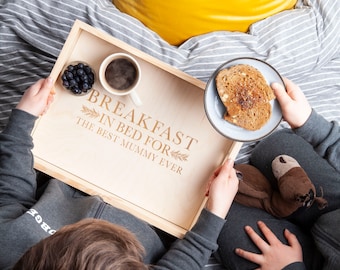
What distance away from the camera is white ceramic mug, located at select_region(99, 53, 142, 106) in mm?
926

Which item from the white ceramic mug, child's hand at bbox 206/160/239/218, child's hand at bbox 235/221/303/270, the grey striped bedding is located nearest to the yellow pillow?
the grey striped bedding

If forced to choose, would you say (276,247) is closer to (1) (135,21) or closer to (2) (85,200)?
(2) (85,200)

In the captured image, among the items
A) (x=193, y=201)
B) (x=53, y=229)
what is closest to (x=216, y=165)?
(x=193, y=201)

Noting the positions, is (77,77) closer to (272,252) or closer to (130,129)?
(130,129)

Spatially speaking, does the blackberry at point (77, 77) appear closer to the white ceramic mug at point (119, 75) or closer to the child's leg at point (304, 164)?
the white ceramic mug at point (119, 75)

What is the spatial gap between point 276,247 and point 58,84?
54 cm

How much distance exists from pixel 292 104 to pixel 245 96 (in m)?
0.10

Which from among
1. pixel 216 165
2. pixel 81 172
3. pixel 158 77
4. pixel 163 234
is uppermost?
pixel 158 77

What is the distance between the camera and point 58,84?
3.12 ft

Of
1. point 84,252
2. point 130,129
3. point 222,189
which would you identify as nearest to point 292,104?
point 222,189

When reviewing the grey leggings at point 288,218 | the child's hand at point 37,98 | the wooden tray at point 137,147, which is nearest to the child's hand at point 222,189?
the wooden tray at point 137,147

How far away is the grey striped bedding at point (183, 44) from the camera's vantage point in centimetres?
105

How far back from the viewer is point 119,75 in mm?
932

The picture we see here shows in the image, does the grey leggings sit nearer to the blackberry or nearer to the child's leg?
the child's leg
